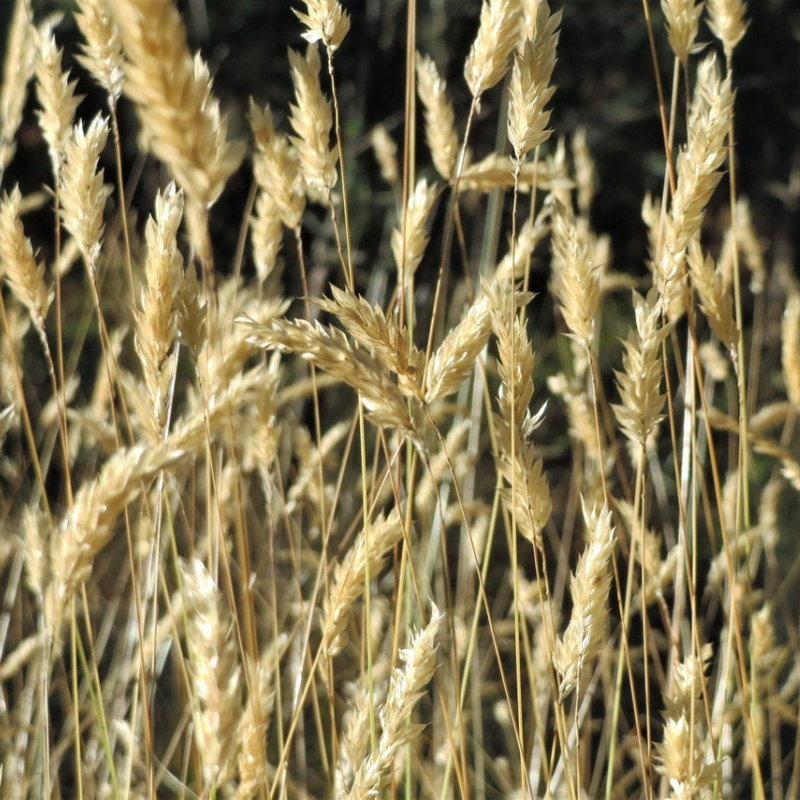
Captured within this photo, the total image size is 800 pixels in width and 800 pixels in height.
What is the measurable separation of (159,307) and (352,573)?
26cm

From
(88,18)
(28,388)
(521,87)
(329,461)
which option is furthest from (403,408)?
(28,388)

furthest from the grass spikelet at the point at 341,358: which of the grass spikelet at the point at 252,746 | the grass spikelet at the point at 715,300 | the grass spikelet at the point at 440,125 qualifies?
the grass spikelet at the point at 440,125

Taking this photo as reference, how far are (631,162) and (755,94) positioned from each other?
0.74m

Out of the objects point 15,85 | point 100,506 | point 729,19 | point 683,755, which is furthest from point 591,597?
point 15,85

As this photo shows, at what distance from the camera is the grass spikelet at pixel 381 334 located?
0.56 metres

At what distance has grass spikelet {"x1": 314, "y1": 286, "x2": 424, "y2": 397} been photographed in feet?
1.83

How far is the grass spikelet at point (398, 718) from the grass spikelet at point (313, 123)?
39 cm

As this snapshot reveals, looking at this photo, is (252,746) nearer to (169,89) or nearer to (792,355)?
(169,89)

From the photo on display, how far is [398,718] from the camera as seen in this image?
1.93 ft

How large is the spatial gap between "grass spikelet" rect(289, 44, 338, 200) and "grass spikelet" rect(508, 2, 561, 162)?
0.16 meters

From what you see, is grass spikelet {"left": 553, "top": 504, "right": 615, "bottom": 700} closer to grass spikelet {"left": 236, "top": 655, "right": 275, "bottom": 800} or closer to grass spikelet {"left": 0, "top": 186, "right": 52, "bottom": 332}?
grass spikelet {"left": 236, "top": 655, "right": 275, "bottom": 800}

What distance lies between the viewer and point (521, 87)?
2.21 feet

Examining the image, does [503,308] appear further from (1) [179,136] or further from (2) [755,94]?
(2) [755,94]

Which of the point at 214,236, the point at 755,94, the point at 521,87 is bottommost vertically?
the point at 521,87
